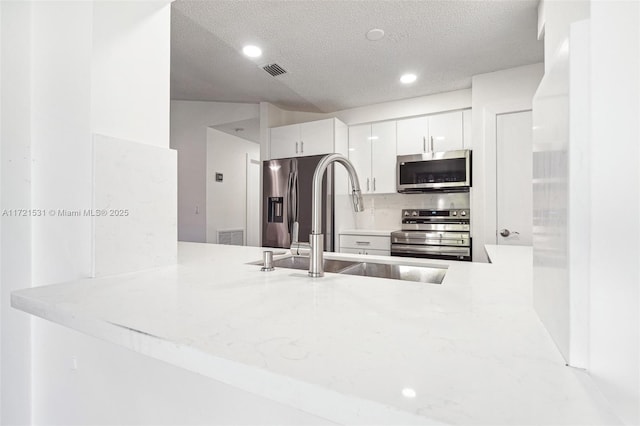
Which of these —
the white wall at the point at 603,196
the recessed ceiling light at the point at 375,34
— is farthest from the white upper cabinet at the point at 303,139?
the white wall at the point at 603,196

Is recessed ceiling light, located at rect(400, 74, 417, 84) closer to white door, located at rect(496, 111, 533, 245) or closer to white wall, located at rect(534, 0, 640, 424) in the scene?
white door, located at rect(496, 111, 533, 245)

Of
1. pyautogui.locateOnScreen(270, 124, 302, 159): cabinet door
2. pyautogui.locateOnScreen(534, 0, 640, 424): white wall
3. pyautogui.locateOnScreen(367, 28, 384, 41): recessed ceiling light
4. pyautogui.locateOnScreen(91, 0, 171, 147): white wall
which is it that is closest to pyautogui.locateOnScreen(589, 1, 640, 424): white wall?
pyautogui.locateOnScreen(534, 0, 640, 424): white wall

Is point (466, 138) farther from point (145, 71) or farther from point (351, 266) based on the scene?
point (145, 71)

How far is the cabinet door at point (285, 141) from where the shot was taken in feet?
12.3

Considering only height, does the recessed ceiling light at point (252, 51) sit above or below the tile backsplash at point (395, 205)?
above

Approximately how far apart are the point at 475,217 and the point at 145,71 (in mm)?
2856

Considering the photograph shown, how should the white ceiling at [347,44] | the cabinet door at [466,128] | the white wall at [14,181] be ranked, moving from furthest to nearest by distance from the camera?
the cabinet door at [466,128] < the white ceiling at [347,44] < the white wall at [14,181]

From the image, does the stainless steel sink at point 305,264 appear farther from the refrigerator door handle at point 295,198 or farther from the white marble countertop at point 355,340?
the refrigerator door handle at point 295,198

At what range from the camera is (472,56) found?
103 inches

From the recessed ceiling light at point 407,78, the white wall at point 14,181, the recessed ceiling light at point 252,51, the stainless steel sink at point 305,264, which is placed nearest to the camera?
the white wall at point 14,181

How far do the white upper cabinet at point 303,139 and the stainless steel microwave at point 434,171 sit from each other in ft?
2.77

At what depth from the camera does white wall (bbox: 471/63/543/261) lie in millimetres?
2838

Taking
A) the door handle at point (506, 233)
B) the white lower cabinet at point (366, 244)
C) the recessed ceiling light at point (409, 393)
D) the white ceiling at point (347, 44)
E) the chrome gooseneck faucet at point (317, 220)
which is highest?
the white ceiling at point (347, 44)

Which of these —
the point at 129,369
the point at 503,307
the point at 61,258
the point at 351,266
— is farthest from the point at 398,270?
the point at 61,258
